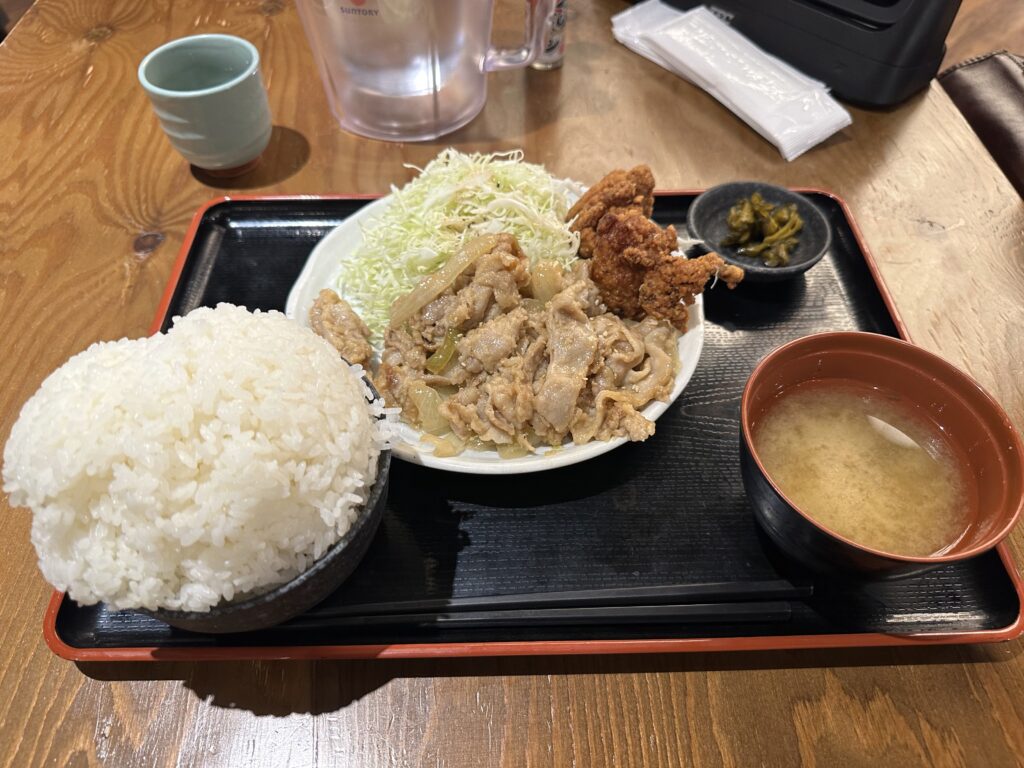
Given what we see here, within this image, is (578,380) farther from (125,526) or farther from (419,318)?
(125,526)

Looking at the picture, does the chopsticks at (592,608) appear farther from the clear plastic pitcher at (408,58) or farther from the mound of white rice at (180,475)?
the clear plastic pitcher at (408,58)

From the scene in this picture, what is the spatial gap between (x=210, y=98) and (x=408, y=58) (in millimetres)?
858

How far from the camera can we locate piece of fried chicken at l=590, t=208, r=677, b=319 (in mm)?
1945

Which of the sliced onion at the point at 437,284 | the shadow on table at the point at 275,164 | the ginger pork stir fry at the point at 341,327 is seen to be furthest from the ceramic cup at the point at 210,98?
the sliced onion at the point at 437,284

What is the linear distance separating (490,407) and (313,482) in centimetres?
59

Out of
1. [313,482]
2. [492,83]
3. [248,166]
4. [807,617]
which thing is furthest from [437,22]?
[807,617]

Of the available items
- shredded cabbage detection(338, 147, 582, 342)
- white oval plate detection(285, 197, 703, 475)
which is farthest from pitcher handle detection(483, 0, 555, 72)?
white oval plate detection(285, 197, 703, 475)

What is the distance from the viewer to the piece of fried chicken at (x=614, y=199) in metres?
2.12

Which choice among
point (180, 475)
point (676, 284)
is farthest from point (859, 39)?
point (180, 475)

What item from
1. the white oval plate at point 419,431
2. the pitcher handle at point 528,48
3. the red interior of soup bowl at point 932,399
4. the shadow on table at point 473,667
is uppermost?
the pitcher handle at point 528,48

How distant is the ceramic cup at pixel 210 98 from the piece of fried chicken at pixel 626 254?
1552 mm

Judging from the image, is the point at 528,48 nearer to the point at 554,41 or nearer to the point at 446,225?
the point at 554,41

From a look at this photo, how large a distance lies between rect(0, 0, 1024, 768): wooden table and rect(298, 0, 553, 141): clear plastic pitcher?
0.13m

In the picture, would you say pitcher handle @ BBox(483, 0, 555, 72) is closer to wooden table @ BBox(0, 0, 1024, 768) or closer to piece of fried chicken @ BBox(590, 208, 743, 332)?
wooden table @ BBox(0, 0, 1024, 768)
